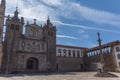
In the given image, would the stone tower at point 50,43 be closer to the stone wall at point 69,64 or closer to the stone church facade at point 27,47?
the stone church facade at point 27,47

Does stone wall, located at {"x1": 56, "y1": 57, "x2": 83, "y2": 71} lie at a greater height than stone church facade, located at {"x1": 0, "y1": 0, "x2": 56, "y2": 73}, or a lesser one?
lesser

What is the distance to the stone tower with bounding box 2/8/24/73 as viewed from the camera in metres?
32.8

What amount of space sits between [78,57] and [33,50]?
58.0 ft

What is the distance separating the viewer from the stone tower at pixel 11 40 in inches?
1293

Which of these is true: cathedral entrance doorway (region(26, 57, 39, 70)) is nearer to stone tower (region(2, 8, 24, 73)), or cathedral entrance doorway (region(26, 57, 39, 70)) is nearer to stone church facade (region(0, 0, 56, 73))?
stone church facade (region(0, 0, 56, 73))

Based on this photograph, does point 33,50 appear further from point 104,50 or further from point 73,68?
point 104,50

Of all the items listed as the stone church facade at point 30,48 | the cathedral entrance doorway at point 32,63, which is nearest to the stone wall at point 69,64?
the stone church facade at point 30,48

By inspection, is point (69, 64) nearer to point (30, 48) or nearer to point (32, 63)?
point (32, 63)

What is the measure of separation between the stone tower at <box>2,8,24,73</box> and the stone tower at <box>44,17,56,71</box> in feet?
23.5

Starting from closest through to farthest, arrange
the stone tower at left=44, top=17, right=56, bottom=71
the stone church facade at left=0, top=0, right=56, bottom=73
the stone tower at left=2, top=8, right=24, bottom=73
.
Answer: the stone tower at left=2, top=8, right=24, bottom=73
the stone church facade at left=0, top=0, right=56, bottom=73
the stone tower at left=44, top=17, right=56, bottom=71

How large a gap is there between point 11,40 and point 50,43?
34.3 feet

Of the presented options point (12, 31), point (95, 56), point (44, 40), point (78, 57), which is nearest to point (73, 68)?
point (78, 57)

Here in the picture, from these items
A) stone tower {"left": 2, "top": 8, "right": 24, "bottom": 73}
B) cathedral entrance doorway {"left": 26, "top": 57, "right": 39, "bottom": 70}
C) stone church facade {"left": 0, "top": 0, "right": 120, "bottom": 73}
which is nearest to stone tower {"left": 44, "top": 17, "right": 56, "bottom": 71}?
stone church facade {"left": 0, "top": 0, "right": 120, "bottom": 73}

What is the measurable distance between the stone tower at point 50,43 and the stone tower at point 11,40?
7.17 metres
